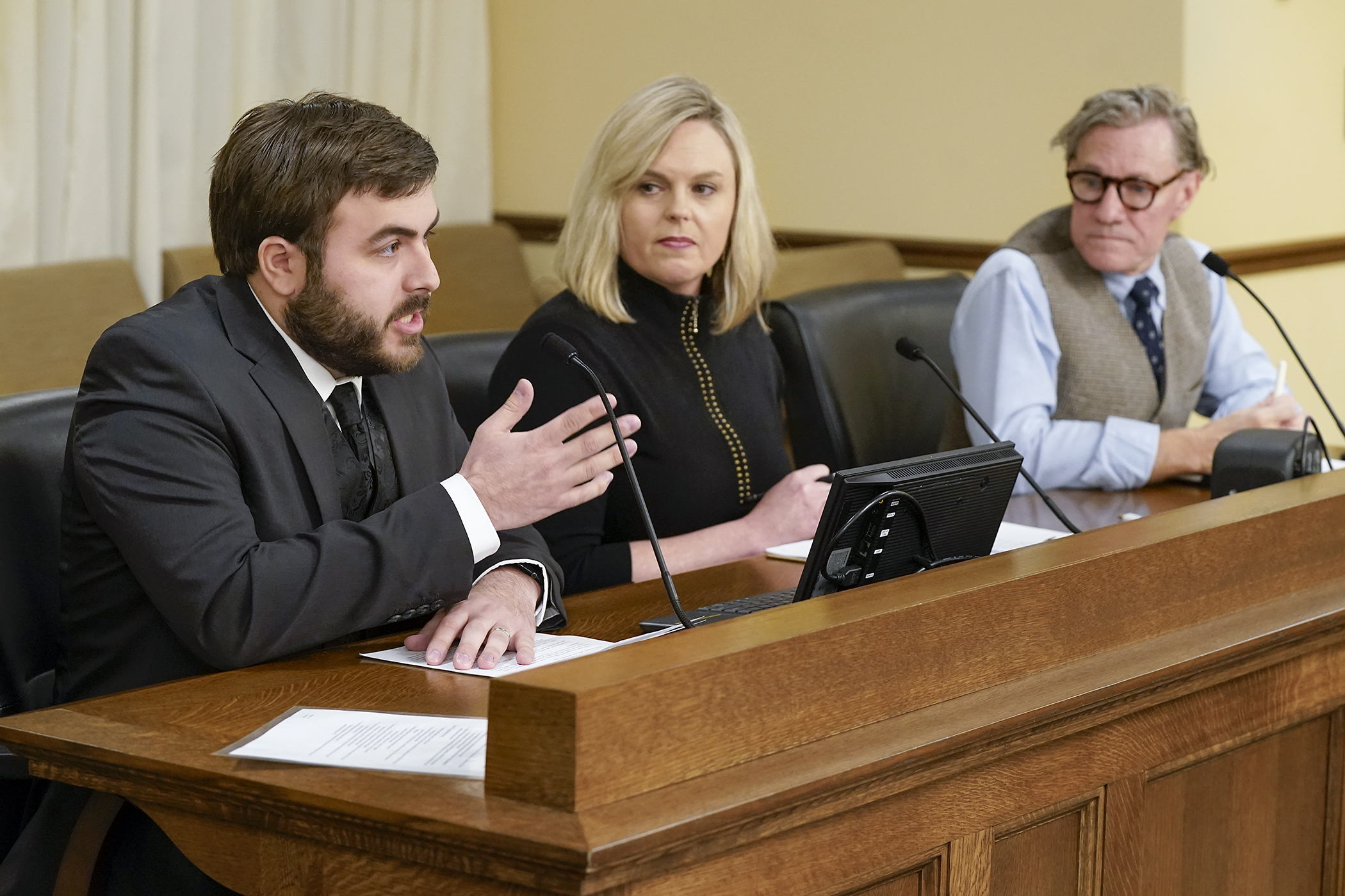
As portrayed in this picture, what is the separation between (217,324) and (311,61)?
10.4ft

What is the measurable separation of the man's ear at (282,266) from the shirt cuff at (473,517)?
302 millimetres

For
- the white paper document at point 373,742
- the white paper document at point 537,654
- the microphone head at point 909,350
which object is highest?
the microphone head at point 909,350

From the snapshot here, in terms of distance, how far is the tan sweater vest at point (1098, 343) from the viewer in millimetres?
2660

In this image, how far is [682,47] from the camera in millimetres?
4383

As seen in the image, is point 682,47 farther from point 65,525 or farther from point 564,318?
point 65,525

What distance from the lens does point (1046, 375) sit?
8.67 feet

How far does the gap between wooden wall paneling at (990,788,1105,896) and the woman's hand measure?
0.79m

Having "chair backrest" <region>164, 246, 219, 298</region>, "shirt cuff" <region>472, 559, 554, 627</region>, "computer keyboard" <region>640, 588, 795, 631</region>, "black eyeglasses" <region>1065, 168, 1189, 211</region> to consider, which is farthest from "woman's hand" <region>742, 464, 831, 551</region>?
"chair backrest" <region>164, 246, 219, 298</region>

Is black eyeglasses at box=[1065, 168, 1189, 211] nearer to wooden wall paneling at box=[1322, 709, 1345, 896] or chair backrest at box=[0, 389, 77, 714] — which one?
wooden wall paneling at box=[1322, 709, 1345, 896]

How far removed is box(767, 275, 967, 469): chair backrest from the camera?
8.86 feet

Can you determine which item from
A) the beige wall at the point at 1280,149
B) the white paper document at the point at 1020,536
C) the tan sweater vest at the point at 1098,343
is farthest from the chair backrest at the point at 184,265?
the white paper document at the point at 1020,536

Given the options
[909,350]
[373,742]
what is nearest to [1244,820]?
[909,350]

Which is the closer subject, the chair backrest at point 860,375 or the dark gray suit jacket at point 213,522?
the dark gray suit jacket at point 213,522

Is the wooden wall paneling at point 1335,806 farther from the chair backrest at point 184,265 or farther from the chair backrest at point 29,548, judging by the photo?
the chair backrest at point 184,265
